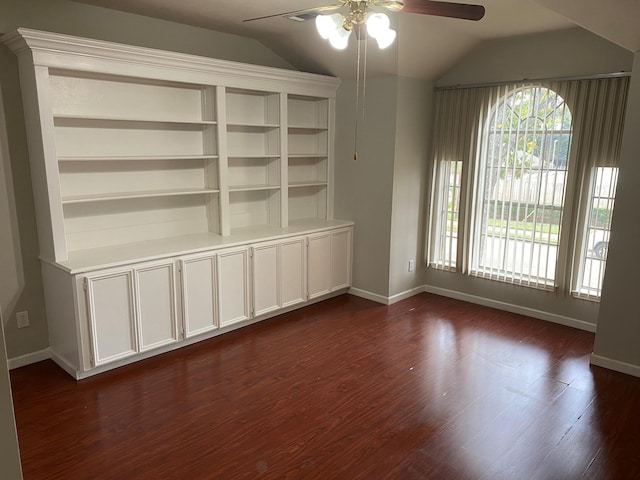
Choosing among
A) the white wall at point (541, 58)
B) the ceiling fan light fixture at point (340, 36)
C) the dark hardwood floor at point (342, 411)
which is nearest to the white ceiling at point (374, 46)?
the white wall at point (541, 58)

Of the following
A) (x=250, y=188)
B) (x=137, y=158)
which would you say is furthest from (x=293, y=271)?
(x=137, y=158)

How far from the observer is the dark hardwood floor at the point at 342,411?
2545 mm

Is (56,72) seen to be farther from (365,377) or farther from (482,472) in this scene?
(482,472)

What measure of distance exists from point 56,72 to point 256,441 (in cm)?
293

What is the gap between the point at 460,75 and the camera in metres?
4.91

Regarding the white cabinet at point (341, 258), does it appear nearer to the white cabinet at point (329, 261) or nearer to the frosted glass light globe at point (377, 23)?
the white cabinet at point (329, 261)

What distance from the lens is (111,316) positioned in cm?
342

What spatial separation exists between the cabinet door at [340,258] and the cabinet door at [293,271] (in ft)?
1.40

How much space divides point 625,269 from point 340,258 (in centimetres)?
263

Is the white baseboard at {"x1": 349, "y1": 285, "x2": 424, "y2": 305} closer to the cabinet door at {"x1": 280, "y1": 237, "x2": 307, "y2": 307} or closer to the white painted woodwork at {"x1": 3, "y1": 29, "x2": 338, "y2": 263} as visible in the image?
the cabinet door at {"x1": 280, "y1": 237, "x2": 307, "y2": 307}

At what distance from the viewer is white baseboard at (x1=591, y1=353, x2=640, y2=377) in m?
3.52

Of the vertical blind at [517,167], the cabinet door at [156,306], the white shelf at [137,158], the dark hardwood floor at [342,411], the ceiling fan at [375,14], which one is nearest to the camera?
the ceiling fan at [375,14]

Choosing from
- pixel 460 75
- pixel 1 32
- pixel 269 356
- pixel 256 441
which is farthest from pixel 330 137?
pixel 256 441

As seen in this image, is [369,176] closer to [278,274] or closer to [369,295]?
[369,295]
